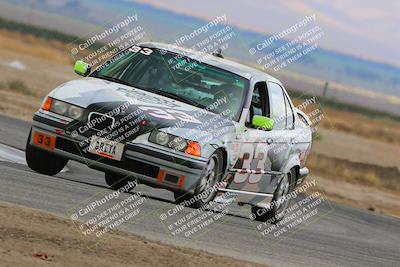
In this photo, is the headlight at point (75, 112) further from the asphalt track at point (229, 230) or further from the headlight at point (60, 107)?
the asphalt track at point (229, 230)

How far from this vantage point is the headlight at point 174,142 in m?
10.2

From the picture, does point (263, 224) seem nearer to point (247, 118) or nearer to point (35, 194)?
→ point (247, 118)

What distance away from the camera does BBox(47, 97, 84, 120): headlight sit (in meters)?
10.4

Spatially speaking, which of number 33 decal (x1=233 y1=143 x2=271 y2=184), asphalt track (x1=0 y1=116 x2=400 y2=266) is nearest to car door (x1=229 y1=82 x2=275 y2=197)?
number 33 decal (x1=233 y1=143 x2=271 y2=184)

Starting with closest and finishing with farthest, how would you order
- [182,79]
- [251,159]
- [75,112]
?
[75,112] → [182,79] → [251,159]

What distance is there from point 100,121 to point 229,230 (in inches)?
72.1

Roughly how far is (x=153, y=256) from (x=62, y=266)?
1.18m

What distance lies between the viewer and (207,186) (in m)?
10.7

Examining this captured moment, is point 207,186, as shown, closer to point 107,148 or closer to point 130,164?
Answer: point 130,164

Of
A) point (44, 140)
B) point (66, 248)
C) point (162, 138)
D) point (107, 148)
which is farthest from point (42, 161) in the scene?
point (66, 248)

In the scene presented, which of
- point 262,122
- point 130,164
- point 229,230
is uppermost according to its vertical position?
point 262,122

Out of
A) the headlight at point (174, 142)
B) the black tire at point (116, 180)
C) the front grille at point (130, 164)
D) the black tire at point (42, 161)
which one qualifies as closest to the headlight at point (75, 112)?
the front grille at point (130, 164)

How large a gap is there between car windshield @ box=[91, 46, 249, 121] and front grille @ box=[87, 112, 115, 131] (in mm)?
1124

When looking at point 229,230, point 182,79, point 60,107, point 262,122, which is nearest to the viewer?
point 60,107
